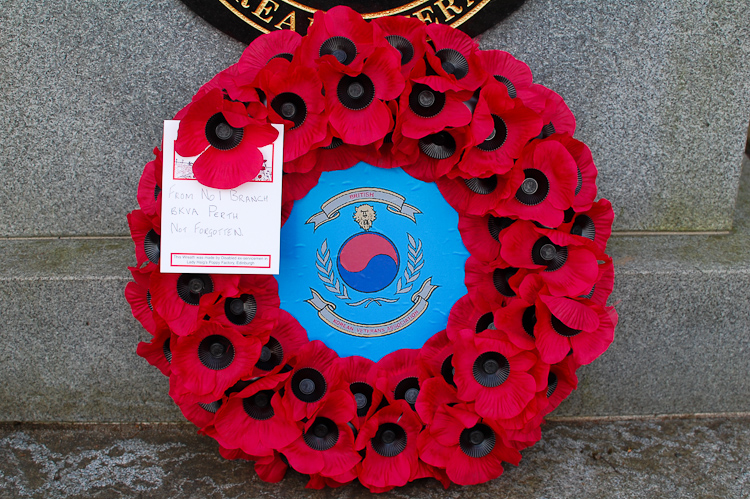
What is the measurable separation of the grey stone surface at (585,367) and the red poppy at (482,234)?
68 centimetres

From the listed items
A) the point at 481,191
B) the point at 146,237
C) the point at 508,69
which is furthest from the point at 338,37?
the point at 146,237

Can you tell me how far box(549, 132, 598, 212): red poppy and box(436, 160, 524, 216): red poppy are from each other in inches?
10.1

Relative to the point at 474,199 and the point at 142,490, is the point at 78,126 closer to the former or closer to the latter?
the point at 142,490

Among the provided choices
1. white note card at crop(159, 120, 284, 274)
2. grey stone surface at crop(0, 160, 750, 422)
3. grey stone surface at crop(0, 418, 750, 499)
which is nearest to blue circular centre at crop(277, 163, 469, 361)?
white note card at crop(159, 120, 284, 274)

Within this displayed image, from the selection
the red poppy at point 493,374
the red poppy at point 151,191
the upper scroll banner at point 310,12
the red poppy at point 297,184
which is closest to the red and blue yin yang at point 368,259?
the red poppy at point 297,184

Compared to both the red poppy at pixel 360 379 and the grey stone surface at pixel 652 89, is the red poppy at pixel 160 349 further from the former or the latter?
the grey stone surface at pixel 652 89

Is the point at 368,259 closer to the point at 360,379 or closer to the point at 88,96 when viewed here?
the point at 360,379

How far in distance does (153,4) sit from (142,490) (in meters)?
1.94

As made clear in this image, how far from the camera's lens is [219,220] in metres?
1.77

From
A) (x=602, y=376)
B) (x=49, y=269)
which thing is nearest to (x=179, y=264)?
(x=49, y=269)

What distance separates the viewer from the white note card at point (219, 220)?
175cm

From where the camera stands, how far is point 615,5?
7.13ft

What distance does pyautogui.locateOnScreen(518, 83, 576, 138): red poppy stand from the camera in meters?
1.83

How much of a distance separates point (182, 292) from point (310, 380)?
555 millimetres
